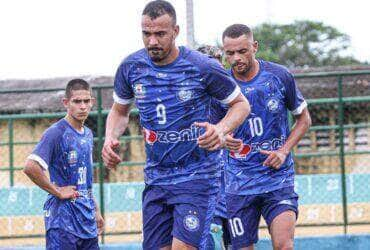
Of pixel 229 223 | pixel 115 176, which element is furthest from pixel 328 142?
pixel 229 223

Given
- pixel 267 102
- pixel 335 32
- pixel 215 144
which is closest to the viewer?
pixel 215 144

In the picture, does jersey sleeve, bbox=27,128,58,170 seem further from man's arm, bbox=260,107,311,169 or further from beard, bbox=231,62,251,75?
man's arm, bbox=260,107,311,169

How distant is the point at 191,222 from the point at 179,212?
11cm

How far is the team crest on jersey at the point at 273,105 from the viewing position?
8.26 metres

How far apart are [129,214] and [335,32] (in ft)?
117

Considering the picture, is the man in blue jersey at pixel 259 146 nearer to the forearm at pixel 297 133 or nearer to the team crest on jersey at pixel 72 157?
the forearm at pixel 297 133

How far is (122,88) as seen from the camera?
715 cm

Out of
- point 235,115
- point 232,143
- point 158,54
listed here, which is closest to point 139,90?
point 158,54

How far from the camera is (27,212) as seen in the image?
13.1m

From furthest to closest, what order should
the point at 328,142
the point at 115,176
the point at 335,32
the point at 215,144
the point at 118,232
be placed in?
1. the point at 335,32
2. the point at 115,176
3. the point at 328,142
4. the point at 118,232
5. the point at 215,144

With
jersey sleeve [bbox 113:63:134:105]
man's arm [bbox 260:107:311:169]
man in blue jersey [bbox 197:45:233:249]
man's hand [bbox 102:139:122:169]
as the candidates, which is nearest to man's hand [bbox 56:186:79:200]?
man in blue jersey [bbox 197:45:233:249]

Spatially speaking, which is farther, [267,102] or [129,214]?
[129,214]

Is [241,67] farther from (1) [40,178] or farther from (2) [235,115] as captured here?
(1) [40,178]

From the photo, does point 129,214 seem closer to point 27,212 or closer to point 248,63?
point 27,212
